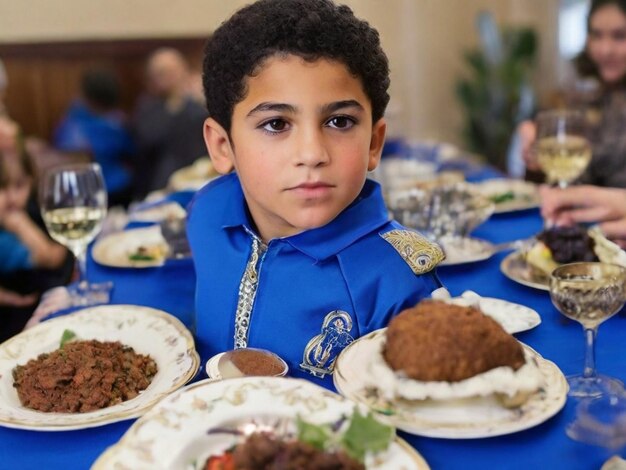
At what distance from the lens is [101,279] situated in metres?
2.10

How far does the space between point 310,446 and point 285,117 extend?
0.66 meters

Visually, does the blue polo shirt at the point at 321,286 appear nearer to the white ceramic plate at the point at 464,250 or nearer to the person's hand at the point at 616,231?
the white ceramic plate at the point at 464,250

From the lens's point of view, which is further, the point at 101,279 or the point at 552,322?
the point at 101,279

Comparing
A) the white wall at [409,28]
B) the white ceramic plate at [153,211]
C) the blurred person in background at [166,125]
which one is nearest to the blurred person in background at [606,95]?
the white ceramic plate at [153,211]

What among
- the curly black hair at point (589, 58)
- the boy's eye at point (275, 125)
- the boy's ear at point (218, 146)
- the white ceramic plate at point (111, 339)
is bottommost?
the white ceramic plate at point (111, 339)

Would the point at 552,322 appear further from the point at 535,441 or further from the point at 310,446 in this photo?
Answer: the point at 310,446

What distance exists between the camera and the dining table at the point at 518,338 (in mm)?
1043

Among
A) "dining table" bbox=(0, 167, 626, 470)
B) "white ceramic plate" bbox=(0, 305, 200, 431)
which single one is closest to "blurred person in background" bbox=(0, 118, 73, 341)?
"dining table" bbox=(0, 167, 626, 470)

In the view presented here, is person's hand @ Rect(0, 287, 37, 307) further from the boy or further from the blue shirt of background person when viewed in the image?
the boy

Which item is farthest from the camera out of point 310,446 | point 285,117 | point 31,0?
point 31,0

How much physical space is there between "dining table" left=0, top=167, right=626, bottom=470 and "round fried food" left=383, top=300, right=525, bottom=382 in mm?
111

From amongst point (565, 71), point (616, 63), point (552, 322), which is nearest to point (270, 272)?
point (552, 322)

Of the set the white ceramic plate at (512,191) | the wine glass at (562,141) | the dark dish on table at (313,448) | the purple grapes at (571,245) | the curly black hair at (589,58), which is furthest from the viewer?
the curly black hair at (589,58)

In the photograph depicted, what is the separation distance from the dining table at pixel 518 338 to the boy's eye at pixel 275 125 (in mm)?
466
